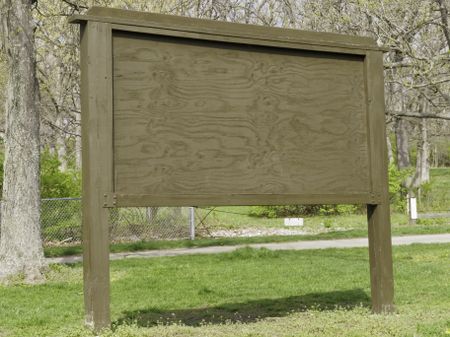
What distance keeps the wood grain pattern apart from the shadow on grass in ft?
5.28

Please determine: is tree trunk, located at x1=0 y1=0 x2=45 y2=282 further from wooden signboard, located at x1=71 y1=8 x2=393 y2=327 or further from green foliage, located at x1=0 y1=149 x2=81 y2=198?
green foliage, located at x1=0 y1=149 x2=81 y2=198

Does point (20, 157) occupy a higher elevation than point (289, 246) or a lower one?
higher

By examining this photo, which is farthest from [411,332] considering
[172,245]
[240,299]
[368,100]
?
[172,245]

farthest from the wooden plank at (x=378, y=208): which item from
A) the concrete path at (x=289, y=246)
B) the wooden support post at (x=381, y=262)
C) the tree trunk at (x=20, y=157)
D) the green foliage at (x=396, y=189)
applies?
the green foliage at (x=396, y=189)

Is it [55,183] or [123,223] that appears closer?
[123,223]

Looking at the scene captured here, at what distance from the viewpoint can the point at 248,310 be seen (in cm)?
838

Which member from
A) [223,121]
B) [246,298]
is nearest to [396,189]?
[246,298]

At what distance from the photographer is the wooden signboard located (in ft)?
20.2

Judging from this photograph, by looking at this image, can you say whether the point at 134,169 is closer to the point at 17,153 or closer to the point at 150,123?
the point at 150,123

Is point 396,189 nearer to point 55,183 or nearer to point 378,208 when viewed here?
point 55,183

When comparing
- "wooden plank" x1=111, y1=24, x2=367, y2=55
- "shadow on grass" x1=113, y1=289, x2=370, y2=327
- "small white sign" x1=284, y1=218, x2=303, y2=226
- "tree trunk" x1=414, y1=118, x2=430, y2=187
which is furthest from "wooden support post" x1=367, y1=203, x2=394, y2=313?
"tree trunk" x1=414, y1=118, x2=430, y2=187

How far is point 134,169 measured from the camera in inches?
248

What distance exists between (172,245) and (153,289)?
819 centimetres

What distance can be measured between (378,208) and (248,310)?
2.08 metres
